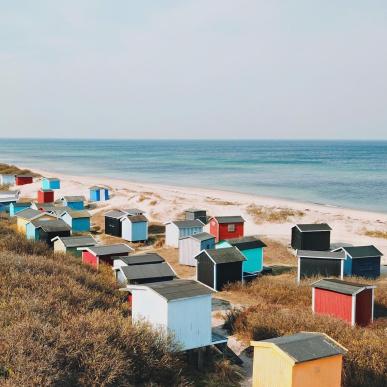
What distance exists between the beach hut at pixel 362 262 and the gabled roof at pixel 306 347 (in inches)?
525

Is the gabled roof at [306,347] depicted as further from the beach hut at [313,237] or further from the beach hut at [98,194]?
the beach hut at [98,194]

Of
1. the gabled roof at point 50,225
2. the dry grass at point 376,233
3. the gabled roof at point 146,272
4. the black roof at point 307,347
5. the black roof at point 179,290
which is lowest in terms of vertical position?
the dry grass at point 376,233

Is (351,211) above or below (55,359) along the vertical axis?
below

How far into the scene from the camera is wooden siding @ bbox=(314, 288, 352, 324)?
17766mm

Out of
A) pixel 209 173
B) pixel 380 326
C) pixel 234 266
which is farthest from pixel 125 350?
pixel 209 173

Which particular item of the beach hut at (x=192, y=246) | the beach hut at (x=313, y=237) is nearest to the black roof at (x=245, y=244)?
the beach hut at (x=192, y=246)

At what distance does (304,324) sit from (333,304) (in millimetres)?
2988

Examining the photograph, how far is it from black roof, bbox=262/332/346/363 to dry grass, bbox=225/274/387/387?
197 centimetres

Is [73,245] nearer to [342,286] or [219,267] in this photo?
[219,267]

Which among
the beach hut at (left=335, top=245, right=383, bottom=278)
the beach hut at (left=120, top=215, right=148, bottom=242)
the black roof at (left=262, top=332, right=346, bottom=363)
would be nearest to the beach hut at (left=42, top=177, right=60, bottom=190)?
the beach hut at (left=120, top=215, right=148, bottom=242)

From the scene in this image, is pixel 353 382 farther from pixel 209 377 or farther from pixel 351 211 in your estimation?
pixel 351 211

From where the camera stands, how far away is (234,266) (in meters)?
23.5

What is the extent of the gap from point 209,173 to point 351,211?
48534 millimetres

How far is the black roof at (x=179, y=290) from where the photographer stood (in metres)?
13.9
